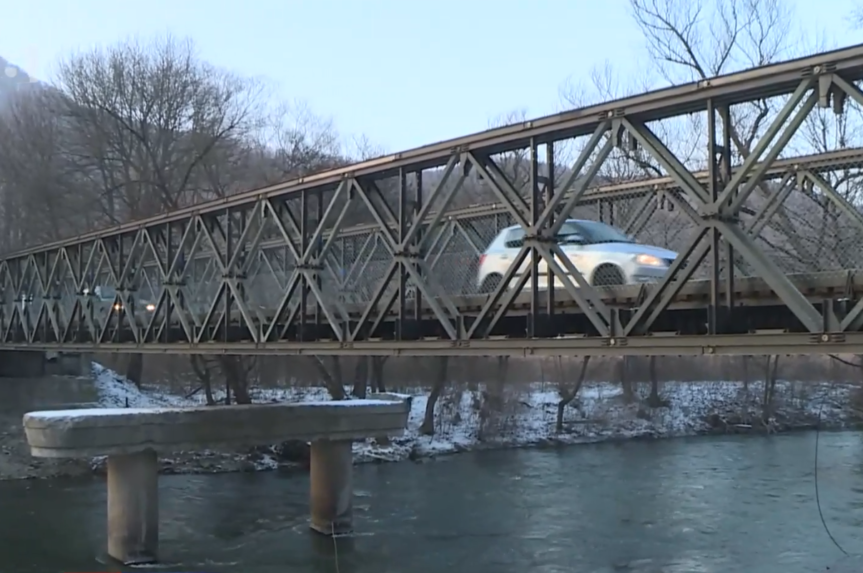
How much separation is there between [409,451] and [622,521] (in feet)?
43.9

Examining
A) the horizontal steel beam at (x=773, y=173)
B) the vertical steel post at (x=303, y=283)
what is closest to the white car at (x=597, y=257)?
the horizontal steel beam at (x=773, y=173)

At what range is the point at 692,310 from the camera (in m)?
11.5

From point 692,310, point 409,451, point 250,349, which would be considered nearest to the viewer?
point 692,310

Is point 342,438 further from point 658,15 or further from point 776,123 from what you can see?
point 658,15

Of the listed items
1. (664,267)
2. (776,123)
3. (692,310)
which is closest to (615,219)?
(664,267)

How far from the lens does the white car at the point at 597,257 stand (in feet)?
45.3

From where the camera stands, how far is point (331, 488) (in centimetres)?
2092

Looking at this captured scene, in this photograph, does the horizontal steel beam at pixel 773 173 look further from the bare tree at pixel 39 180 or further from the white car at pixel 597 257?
the bare tree at pixel 39 180

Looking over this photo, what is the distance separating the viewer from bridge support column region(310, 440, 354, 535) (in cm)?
2059

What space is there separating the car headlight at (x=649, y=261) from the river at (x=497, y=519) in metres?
6.33

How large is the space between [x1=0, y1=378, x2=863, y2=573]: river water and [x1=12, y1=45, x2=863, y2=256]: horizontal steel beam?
8035 mm

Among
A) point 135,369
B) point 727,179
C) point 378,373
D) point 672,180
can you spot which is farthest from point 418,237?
point 135,369

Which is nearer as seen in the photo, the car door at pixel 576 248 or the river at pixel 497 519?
the car door at pixel 576 248

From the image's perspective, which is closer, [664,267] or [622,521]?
[664,267]
